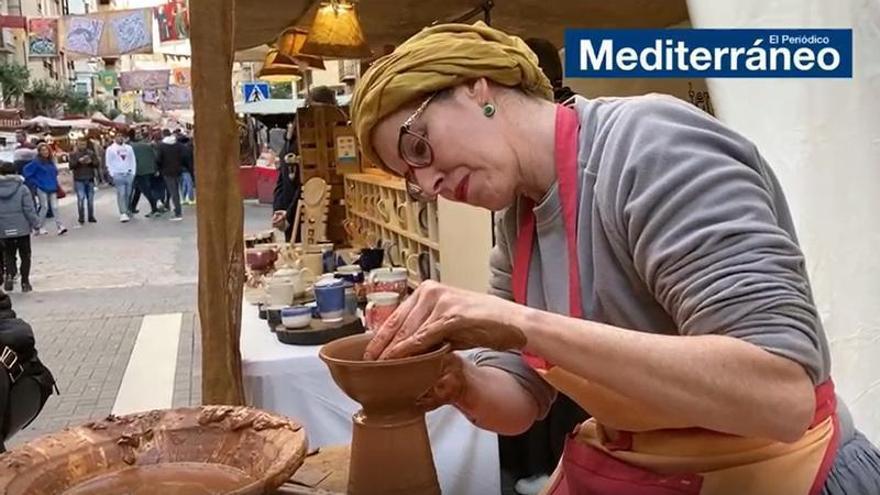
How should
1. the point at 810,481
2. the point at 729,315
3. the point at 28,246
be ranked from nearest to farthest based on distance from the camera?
1. the point at 729,315
2. the point at 810,481
3. the point at 28,246

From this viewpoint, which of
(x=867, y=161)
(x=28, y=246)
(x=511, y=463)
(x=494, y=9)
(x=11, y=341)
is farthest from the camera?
(x=28, y=246)

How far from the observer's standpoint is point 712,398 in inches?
33.6

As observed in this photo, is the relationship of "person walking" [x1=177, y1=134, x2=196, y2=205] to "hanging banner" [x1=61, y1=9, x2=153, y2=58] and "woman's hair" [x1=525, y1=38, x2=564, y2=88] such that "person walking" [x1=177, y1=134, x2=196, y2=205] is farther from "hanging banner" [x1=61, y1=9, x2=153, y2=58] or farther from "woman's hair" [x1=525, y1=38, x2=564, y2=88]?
"woman's hair" [x1=525, y1=38, x2=564, y2=88]

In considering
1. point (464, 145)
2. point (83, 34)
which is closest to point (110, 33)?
point (83, 34)

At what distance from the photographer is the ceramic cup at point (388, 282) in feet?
8.87

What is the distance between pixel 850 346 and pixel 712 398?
148 cm

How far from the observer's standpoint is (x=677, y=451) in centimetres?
103

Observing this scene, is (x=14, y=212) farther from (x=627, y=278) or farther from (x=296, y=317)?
(x=627, y=278)

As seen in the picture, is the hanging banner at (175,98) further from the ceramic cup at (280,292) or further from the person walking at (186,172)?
the ceramic cup at (280,292)

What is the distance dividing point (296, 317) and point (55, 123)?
2566 centimetres

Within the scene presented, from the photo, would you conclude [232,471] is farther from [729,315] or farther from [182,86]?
[182,86]

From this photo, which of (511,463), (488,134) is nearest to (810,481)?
(488,134)

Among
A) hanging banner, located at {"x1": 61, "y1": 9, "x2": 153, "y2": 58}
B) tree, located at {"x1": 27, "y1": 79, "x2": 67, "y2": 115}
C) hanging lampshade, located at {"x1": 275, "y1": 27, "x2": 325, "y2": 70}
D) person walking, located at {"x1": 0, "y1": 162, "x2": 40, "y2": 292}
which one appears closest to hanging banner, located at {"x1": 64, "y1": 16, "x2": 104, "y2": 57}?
hanging banner, located at {"x1": 61, "y1": 9, "x2": 153, "y2": 58}

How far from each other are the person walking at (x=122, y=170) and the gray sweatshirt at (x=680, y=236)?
42.2 feet
